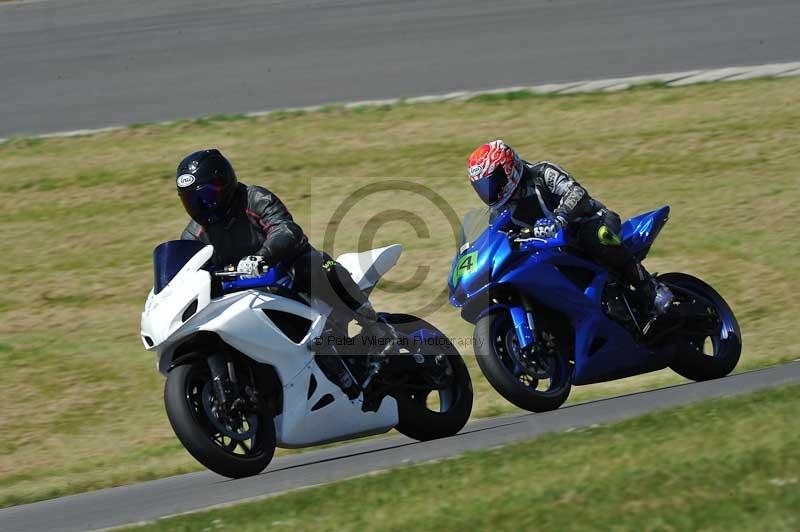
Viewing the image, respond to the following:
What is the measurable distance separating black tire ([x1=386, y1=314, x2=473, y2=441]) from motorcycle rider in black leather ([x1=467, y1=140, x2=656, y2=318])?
989mm

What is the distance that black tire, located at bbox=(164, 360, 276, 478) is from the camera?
7.12 meters

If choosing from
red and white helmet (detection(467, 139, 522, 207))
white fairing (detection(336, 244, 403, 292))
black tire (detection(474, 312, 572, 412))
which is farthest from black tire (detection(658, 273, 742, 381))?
white fairing (detection(336, 244, 403, 292))

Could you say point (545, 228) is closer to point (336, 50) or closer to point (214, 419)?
point (214, 419)

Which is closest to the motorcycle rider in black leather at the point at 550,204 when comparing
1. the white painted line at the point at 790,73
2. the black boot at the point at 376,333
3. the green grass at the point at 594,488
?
the black boot at the point at 376,333

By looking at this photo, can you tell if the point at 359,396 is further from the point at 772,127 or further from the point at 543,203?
the point at 772,127

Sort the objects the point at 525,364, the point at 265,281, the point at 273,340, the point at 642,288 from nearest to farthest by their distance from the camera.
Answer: the point at 273,340, the point at 265,281, the point at 525,364, the point at 642,288

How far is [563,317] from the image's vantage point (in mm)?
9156

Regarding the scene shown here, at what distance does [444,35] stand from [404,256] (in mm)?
7508

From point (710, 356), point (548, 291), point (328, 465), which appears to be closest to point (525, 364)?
point (548, 291)

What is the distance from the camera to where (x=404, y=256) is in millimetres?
14070

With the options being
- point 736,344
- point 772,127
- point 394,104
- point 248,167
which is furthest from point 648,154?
point 736,344

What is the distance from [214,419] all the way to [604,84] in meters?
11.5

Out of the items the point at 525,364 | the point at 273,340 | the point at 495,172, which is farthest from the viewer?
the point at 495,172

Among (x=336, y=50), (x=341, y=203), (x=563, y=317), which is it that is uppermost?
(x=336, y=50)
